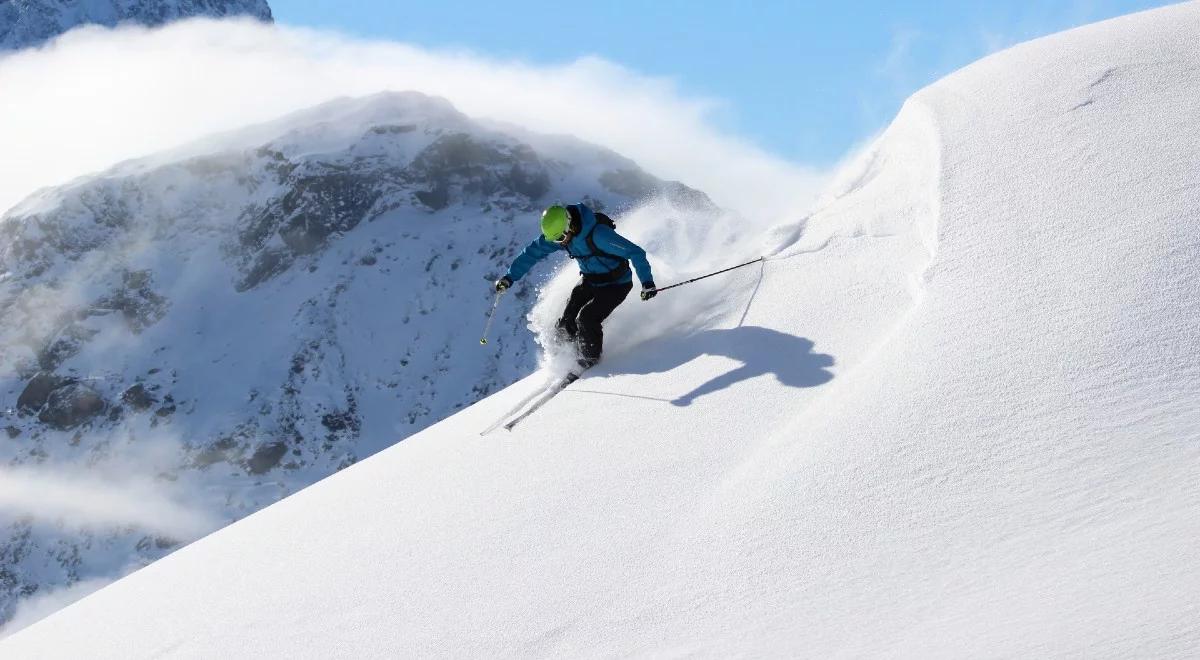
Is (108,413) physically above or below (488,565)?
below

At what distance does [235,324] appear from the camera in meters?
164

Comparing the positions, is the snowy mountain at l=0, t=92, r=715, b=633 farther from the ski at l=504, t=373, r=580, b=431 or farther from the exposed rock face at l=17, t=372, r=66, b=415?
the ski at l=504, t=373, r=580, b=431

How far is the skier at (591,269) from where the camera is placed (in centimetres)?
917

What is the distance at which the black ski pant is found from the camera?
360 inches

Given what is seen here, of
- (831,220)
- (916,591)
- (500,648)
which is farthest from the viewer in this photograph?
(831,220)

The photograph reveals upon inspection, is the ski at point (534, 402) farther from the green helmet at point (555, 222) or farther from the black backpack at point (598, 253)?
the green helmet at point (555, 222)

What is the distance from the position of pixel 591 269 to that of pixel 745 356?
2.13 meters

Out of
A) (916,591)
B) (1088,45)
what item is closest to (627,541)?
(916,591)

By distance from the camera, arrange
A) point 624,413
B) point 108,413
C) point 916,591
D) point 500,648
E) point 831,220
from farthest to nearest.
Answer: point 108,413
point 831,220
point 624,413
point 500,648
point 916,591

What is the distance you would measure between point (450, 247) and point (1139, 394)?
558 feet

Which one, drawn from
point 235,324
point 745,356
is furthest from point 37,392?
point 745,356

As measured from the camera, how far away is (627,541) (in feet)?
19.5

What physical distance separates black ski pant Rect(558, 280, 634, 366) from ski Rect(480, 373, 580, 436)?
0.30m

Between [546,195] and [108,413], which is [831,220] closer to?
[108,413]
